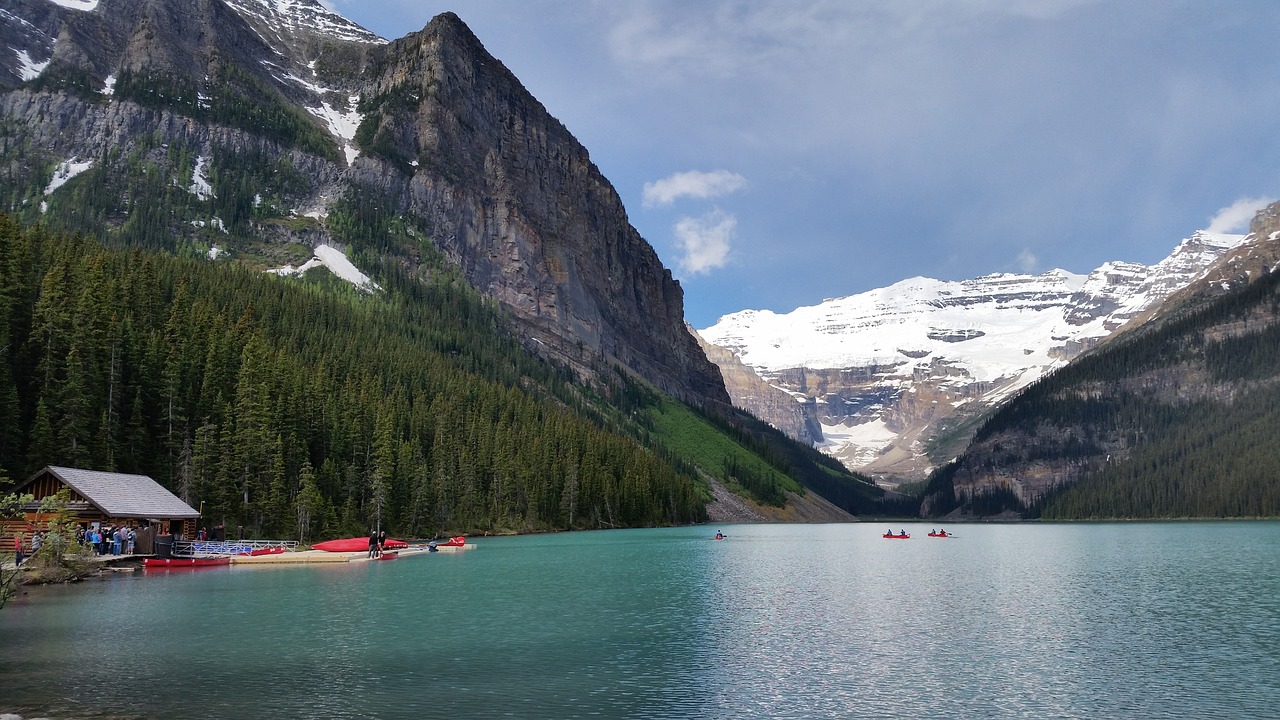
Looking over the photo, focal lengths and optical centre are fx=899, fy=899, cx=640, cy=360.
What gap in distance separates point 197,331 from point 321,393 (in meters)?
17.6

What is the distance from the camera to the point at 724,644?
38.8 meters

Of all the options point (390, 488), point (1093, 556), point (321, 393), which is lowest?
point (1093, 556)

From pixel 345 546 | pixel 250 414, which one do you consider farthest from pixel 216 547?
pixel 250 414

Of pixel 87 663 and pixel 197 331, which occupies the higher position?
pixel 197 331

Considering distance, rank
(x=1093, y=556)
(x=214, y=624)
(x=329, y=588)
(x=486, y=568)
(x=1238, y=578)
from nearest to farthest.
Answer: (x=214, y=624)
(x=329, y=588)
(x=1238, y=578)
(x=486, y=568)
(x=1093, y=556)

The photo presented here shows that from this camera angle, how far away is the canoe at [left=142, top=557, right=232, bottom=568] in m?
70.1

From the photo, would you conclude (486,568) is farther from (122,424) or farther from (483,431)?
(483,431)

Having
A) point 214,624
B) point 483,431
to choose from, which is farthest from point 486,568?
point 483,431

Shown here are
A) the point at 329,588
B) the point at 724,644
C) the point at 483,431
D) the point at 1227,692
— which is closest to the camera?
the point at 1227,692

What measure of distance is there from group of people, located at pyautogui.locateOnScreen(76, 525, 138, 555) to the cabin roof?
5.83ft

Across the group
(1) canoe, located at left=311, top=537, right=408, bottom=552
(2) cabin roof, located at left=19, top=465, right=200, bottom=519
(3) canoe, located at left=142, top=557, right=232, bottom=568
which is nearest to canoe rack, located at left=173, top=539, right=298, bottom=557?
(3) canoe, located at left=142, top=557, right=232, bottom=568

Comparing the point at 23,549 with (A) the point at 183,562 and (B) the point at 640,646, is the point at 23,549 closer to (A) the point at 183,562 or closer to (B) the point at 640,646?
(A) the point at 183,562

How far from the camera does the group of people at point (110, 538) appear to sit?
218 ft

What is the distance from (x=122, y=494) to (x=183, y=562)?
23.7 ft
